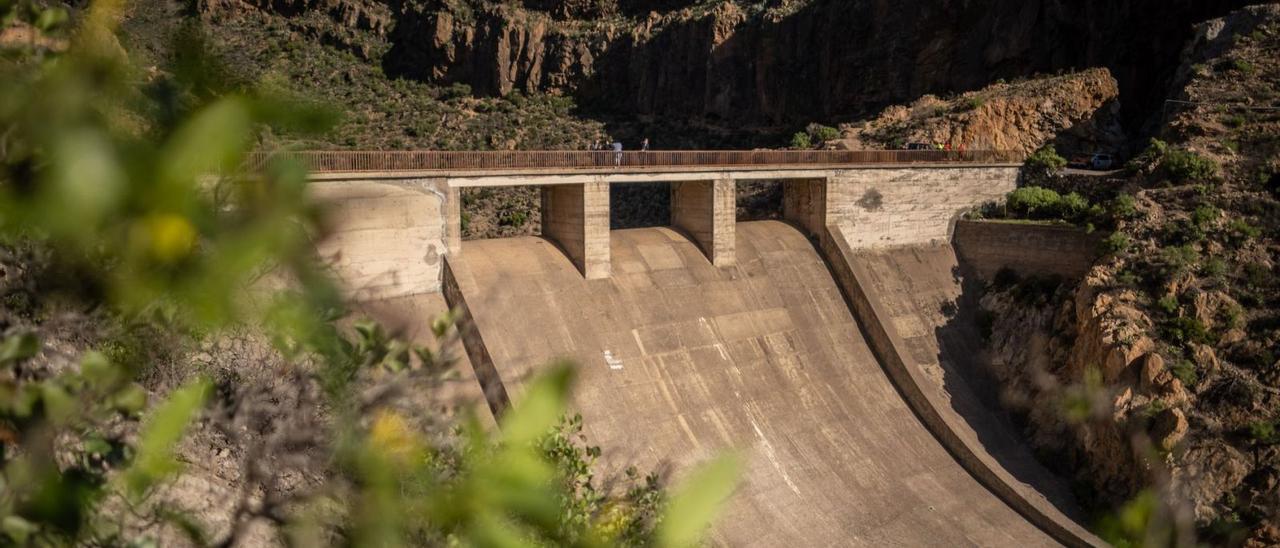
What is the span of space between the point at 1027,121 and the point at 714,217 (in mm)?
16142

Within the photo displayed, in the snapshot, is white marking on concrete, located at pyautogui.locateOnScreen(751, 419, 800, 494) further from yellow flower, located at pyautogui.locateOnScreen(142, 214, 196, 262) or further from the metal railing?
yellow flower, located at pyautogui.locateOnScreen(142, 214, 196, 262)

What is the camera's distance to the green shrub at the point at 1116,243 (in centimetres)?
2328

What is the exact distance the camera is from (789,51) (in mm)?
51438

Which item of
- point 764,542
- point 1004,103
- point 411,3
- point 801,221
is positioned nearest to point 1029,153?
point 1004,103

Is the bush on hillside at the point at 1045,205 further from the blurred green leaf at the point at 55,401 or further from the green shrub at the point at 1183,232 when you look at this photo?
the blurred green leaf at the point at 55,401

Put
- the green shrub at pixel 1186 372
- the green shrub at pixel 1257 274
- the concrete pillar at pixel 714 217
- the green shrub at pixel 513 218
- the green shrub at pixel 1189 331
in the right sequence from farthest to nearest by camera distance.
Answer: the green shrub at pixel 513 218 < the concrete pillar at pixel 714 217 < the green shrub at pixel 1257 274 < the green shrub at pixel 1189 331 < the green shrub at pixel 1186 372

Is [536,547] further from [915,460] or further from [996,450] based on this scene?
[996,450]

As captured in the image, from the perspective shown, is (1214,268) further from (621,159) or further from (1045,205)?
(621,159)

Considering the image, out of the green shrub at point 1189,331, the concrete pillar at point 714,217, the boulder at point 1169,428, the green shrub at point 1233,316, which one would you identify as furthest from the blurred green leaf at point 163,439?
the green shrub at point 1233,316

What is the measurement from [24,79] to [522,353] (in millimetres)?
16955

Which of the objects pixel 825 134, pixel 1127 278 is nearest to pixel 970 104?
pixel 825 134

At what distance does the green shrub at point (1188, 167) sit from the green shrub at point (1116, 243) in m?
2.84

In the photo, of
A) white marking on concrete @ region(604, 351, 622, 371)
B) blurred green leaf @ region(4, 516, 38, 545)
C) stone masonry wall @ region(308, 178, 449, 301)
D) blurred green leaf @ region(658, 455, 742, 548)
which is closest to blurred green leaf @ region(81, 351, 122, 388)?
blurred green leaf @ region(4, 516, 38, 545)

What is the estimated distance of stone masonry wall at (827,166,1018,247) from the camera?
2708 centimetres
